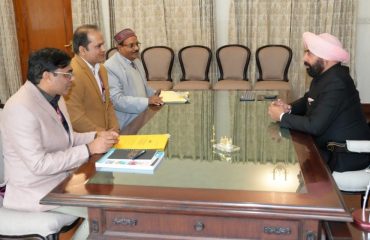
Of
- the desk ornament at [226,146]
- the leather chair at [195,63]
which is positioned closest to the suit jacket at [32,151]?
the desk ornament at [226,146]

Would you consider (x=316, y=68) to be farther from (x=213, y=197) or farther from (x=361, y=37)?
(x=361, y=37)

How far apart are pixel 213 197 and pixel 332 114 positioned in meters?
1.15

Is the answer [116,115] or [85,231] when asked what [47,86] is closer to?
[85,231]

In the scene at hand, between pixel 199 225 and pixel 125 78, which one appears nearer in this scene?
pixel 199 225

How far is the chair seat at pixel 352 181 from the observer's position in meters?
2.52

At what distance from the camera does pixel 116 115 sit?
3.55 meters

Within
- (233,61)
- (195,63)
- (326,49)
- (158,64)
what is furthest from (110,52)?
(326,49)

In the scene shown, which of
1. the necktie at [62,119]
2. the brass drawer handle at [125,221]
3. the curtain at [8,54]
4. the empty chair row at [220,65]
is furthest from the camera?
the curtain at [8,54]

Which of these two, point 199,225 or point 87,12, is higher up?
point 87,12

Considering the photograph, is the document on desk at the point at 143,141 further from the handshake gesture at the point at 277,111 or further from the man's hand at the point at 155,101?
the man's hand at the point at 155,101

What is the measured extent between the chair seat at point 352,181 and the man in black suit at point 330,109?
0.04m

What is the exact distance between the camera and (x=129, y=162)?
1.91 m

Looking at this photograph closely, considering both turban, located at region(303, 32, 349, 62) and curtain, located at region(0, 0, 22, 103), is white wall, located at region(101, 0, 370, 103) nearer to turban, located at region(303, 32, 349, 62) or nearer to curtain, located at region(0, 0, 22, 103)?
curtain, located at region(0, 0, 22, 103)

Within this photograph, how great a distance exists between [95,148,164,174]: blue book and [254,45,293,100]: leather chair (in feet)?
12.8
